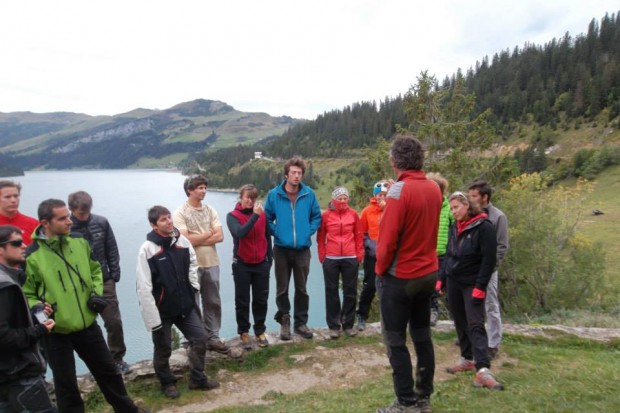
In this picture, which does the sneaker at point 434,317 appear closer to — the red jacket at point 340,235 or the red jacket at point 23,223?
the red jacket at point 340,235

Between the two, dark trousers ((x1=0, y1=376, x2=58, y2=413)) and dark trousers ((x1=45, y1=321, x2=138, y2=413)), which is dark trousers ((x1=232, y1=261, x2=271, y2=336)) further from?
dark trousers ((x1=0, y1=376, x2=58, y2=413))

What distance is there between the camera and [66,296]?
3.61m

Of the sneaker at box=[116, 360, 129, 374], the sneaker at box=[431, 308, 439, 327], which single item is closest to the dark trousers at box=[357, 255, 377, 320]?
the sneaker at box=[431, 308, 439, 327]

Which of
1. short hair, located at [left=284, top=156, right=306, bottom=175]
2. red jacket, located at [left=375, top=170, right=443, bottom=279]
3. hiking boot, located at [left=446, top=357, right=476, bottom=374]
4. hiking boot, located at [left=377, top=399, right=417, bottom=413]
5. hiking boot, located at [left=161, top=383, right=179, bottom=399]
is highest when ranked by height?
short hair, located at [left=284, top=156, right=306, bottom=175]

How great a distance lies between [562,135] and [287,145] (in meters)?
81.6

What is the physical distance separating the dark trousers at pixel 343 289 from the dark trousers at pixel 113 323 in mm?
2811

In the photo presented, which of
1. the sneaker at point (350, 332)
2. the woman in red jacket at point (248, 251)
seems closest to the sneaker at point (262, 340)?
the woman in red jacket at point (248, 251)

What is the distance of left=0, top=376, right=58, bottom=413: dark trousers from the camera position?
9.84 feet

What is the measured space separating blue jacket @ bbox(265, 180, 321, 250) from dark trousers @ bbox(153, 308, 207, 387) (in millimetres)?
1588

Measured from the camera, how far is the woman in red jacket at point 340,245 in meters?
5.80

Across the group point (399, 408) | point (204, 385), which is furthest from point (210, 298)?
point (399, 408)

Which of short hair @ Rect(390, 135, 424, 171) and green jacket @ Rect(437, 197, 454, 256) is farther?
green jacket @ Rect(437, 197, 454, 256)

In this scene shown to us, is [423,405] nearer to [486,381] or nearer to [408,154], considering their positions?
[486,381]

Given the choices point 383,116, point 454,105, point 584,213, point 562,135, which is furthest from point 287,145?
point 454,105
